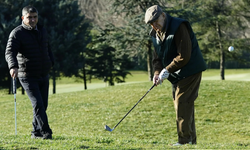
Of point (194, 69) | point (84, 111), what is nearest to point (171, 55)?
point (194, 69)

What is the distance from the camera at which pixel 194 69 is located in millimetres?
5465

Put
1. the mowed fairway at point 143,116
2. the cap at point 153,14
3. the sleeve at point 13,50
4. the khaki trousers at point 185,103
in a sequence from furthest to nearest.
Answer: the mowed fairway at point 143,116 < the sleeve at point 13,50 < the khaki trousers at point 185,103 < the cap at point 153,14

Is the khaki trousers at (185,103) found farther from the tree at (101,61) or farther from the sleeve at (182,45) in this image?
the tree at (101,61)

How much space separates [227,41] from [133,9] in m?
13.4

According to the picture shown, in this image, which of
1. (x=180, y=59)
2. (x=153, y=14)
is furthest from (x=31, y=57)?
(x=180, y=59)

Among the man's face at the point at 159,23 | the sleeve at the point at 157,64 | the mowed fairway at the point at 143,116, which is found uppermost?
the man's face at the point at 159,23

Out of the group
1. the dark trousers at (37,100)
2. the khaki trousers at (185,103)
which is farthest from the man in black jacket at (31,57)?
the khaki trousers at (185,103)

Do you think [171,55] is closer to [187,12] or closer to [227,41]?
[187,12]

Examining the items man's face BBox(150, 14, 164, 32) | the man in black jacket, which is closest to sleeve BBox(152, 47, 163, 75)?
man's face BBox(150, 14, 164, 32)

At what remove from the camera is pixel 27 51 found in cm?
604

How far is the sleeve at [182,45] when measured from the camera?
522cm

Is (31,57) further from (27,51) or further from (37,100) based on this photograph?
(37,100)

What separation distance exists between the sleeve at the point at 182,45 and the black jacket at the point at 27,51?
235cm

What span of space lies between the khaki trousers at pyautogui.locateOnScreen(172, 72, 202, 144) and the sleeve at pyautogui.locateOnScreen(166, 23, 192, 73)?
1.12 feet
